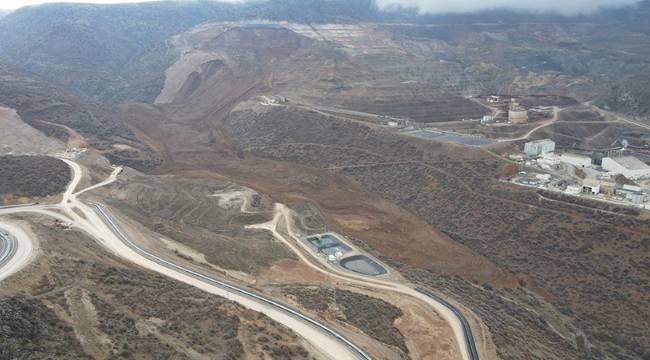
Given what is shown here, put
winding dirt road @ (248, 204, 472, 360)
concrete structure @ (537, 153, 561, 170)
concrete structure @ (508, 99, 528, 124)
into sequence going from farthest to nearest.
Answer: concrete structure @ (508, 99, 528, 124) < concrete structure @ (537, 153, 561, 170) < winding dirt road @ (248, 204, 472, 360)

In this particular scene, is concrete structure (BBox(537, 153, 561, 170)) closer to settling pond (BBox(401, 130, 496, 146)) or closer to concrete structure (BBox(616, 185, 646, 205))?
concrete structure (BBox(616, 185, 646, 205))

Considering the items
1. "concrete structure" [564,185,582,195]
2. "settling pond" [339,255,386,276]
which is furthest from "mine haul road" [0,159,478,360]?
"concrete structure" [564,185,582,195]

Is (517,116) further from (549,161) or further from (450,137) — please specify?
(549,161)

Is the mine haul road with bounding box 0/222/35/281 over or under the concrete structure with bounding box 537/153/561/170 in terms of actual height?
over

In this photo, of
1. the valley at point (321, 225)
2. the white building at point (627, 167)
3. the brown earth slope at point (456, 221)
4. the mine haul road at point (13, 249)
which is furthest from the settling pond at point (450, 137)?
the mine haul road at point (13, 249)

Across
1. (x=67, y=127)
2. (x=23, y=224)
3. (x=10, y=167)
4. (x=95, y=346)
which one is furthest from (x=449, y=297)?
(x=67, y=127)

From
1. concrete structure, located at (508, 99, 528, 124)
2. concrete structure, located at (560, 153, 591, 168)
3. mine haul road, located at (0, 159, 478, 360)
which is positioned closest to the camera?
mine haul road, located at (0, 159, 478, 360)

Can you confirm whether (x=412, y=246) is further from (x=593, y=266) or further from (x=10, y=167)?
(x=10, y=167)
